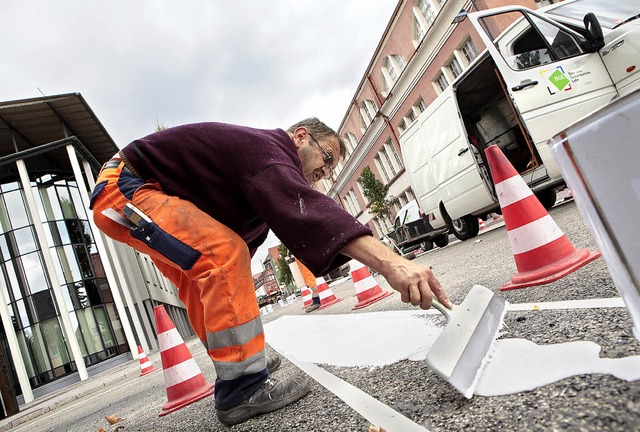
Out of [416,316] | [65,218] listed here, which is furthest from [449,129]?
[65,218]

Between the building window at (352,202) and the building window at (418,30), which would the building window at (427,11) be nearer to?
the building window at (418,30)

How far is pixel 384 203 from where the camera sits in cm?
2606

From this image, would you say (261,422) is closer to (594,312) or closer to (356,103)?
(594,312)

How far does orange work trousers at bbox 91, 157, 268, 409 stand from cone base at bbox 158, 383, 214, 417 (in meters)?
1.13

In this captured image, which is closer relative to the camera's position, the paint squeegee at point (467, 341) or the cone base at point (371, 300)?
the paint squeegee at point (467, 341)

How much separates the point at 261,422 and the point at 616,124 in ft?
5.83

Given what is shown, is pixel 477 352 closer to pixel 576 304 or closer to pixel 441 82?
pixel 576 304

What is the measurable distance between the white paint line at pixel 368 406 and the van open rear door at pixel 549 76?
4908 millimetres

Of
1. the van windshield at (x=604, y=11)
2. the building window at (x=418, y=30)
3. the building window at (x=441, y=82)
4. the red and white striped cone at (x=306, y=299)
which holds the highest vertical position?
the building window at (x=418, y=30)

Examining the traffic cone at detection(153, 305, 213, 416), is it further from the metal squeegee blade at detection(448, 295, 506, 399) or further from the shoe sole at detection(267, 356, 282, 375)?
the metal squeegee blade at detection(448, 295, 506, 399)

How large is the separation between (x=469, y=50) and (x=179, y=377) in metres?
19.1

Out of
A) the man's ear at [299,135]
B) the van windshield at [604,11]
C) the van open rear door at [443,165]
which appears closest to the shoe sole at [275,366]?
the man's ear at [299,135]

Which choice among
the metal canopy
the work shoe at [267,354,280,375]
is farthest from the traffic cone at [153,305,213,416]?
the metal canopy

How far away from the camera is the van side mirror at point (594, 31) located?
480cm
